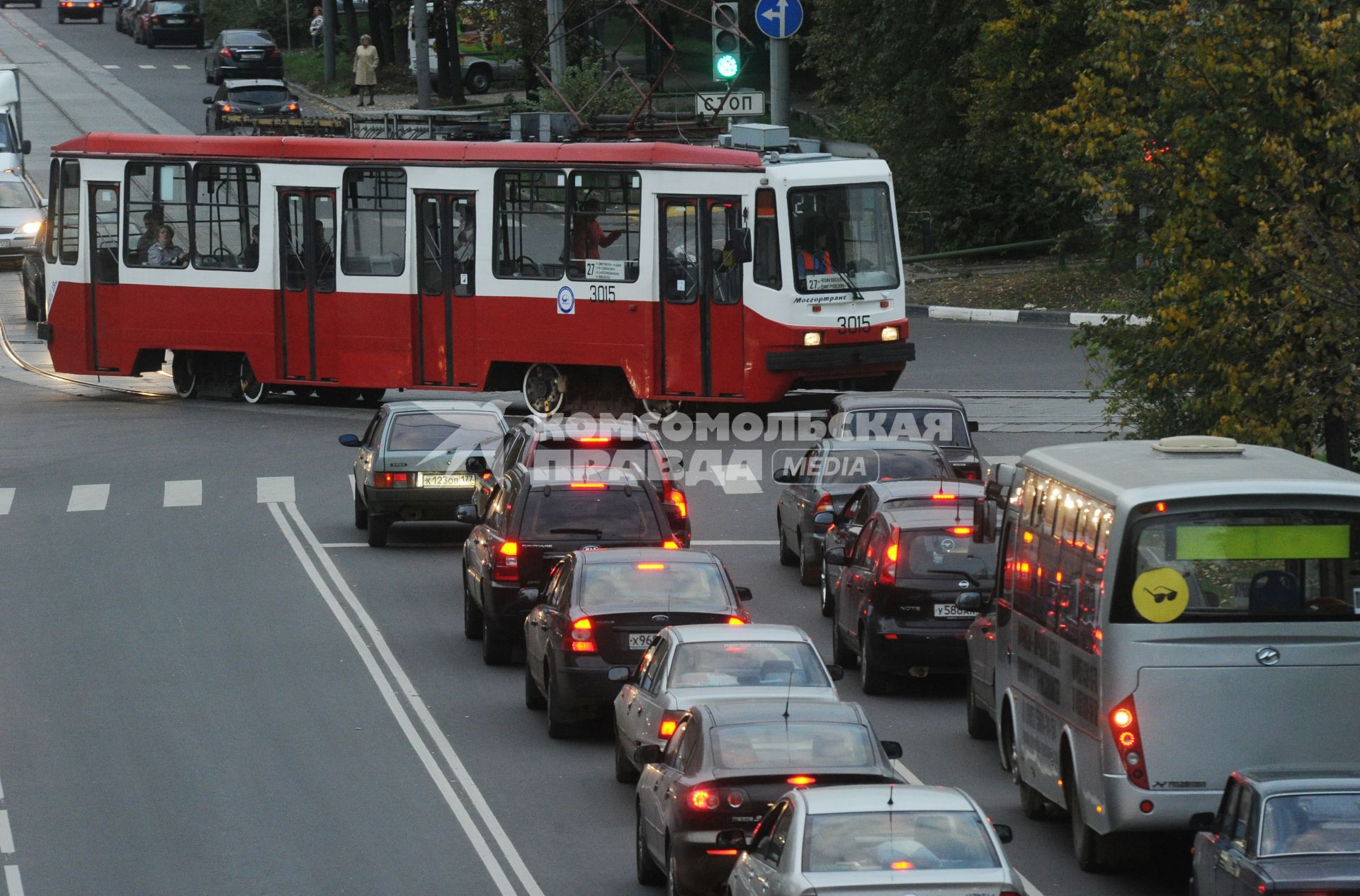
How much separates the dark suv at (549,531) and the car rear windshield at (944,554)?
1.96 m

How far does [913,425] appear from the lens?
2364 centimetres

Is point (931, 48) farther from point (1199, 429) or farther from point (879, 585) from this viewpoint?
point (879, 585)

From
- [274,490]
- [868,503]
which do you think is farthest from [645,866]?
[274,490]

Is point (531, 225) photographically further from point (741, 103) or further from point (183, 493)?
point (183, 493)

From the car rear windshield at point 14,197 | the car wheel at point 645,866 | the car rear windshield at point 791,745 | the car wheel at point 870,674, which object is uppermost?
the car rear windshield at point 14,197

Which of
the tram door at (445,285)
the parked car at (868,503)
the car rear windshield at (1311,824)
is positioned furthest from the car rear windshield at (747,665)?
the tram door at (445,285)

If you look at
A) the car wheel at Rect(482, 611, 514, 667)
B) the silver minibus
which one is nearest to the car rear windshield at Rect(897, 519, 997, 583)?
the car wheel at Rect(482, 611, 514, 667)

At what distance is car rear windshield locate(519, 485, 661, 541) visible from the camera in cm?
1786

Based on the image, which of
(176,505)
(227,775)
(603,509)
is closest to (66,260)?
(176,505)

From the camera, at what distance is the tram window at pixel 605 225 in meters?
28.7

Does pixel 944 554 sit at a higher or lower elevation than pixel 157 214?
lower

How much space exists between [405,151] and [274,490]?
6.01 meters

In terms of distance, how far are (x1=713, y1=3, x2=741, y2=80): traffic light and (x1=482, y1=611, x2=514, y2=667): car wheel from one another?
1238cm

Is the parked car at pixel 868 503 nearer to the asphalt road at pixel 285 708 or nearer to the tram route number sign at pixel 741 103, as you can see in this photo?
the asphalt road at pixel 285 708
